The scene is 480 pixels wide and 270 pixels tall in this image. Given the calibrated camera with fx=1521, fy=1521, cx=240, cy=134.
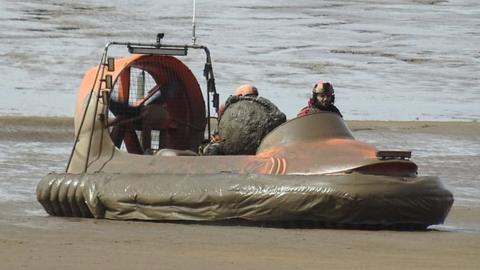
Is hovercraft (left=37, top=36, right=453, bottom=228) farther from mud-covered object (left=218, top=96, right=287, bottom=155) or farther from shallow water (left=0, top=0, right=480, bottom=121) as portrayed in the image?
shallow water (left=0, top=0, right=480, bottom=121)

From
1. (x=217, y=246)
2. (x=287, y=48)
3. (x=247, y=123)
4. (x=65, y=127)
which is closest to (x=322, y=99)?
(x=247, y=123)

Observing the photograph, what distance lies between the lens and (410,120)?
711 inches

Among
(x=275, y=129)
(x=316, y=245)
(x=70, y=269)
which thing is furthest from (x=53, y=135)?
(x=70, y=269)

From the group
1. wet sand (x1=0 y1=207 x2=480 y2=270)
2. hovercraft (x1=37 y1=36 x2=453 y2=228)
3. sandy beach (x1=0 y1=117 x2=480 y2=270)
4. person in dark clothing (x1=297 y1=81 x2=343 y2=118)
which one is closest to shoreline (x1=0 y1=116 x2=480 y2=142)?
hovercraft (x1=37 y1=36 x2=453 y2=228)

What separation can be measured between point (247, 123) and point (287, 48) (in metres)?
13.8

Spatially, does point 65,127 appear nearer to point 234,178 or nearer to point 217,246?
point 234,178

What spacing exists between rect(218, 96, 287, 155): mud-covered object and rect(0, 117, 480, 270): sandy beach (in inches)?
33.2

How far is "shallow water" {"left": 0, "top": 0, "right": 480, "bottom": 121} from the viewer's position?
1919 centimetres

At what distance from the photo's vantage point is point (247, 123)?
9766 mm

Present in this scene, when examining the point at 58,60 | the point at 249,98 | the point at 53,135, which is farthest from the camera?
the point at 58,60

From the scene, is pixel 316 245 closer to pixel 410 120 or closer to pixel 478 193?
pixel 478 193

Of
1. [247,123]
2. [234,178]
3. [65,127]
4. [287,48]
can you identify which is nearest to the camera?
[234,178]

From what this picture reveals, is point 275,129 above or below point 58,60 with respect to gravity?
above

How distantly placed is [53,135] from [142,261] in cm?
947
